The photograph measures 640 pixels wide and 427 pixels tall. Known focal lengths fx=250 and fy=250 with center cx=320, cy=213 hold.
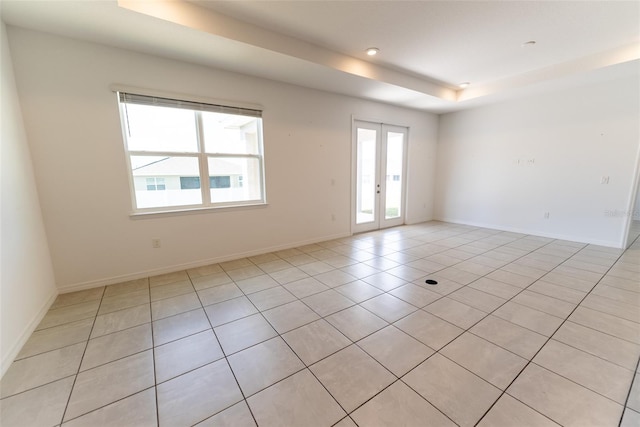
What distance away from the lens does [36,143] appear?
2.46 meters

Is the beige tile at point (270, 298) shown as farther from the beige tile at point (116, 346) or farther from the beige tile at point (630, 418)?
the beige tile at point (630, 418)

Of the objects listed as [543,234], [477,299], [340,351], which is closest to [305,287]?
[340,351]

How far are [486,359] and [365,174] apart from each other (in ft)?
12.8

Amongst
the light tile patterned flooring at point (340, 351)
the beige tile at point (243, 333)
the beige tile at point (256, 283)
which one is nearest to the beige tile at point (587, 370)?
the light tile patterned flooring at point (340, 351)

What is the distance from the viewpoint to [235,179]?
12.2 ft

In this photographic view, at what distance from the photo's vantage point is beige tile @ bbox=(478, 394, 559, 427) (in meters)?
1.28

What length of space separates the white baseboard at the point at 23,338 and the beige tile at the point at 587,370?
3577mm

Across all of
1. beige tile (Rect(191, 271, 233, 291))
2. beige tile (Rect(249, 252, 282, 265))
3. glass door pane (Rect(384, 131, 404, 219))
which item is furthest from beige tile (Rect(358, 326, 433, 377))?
glass door pane (Rect(384, 131, 404, 219))

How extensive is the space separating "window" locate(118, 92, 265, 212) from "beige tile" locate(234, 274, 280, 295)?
47.7 inches

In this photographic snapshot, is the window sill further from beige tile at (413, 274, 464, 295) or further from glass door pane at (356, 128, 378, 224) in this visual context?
beige tile at (413, 274, 464, 295)

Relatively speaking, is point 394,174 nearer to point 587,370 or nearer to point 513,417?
point 587,370

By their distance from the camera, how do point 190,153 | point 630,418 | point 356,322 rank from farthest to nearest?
point 190,153 < point 356,322 < point 630,418

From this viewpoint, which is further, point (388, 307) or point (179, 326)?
point (388, 307)

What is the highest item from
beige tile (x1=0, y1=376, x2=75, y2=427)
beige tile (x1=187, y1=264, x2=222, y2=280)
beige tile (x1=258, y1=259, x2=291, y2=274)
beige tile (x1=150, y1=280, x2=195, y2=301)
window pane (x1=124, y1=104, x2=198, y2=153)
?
window pane (x1=124, y1=104, x2=198, y2=153)
